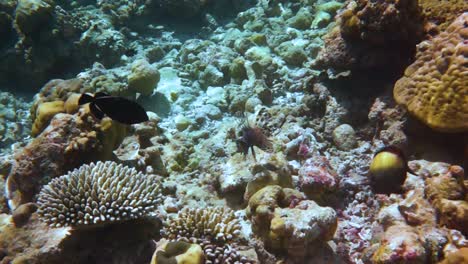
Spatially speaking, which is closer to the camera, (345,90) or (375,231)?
(375,231)

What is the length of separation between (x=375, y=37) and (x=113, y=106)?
3.60m

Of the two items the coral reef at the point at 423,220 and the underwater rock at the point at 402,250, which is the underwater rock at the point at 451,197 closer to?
the coral reef at the point at 423,220

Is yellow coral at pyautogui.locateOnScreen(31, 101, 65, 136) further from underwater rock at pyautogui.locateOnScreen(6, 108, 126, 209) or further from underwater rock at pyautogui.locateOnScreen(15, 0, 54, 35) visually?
underwater rock at pyautogui.locateOnScreen(15, 0, 54, 35)

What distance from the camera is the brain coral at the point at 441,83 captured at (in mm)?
3428

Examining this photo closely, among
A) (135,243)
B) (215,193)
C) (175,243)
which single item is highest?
(175,243)

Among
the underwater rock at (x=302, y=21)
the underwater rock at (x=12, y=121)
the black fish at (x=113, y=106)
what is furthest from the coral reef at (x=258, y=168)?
the underwater rock at (x=12, y=121)

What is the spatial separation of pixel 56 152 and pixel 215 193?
2092 mm

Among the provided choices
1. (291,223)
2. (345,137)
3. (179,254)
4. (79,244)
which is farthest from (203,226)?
(345,137)

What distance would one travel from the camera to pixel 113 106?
2.85m

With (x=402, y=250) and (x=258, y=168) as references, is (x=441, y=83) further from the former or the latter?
(x=258, y=168)

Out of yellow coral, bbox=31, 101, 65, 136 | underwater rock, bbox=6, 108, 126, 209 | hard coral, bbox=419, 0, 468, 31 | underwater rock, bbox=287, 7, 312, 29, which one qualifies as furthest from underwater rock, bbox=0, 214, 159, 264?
underwater rock, bbox=287, 7, 312, 29

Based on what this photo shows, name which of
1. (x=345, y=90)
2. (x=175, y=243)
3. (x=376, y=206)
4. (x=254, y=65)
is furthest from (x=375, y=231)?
(x=254, y=65)

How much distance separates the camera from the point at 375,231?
3400 millimetres

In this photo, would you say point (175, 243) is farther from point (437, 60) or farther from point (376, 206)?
point (437, 60)
